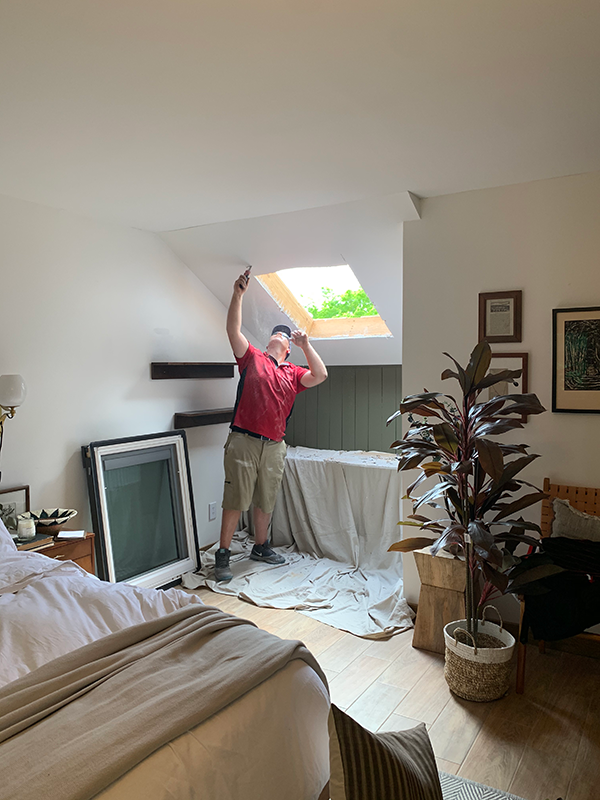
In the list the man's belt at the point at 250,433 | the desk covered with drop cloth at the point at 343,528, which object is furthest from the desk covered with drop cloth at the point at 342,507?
the man's belt at the point at 250,433

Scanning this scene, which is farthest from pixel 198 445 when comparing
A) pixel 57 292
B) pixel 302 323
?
pixel 57 292

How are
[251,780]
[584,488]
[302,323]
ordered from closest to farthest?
[251,780] < [584,488] < [302,323]

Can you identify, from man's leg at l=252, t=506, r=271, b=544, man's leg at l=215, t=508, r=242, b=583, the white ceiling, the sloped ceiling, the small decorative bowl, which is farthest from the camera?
man's leg at l=252, t=506, r=271, b=544

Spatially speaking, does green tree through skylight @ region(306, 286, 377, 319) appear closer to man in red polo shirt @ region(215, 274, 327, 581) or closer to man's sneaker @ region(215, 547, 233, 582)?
man in red polo shirt @ region(215, 274, 327, 581)

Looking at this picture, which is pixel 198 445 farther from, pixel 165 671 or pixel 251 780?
pixel 251 780

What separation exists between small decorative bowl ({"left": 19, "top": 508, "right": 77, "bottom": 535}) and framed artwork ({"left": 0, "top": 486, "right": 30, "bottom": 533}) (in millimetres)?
39

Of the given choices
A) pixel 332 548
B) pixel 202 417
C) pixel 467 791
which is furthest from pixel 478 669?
pixel 202 417

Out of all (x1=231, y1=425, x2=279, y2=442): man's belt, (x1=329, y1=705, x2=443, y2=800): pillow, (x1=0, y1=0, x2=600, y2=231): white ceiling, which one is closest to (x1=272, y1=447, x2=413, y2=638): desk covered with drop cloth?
(x1=231, y1=425, x2=279, y2=442): man's belt

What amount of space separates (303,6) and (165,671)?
182 centimetres

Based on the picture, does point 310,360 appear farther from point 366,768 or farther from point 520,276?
point 366,768

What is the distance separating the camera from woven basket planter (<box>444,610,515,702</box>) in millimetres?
2549

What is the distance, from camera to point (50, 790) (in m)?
1.22

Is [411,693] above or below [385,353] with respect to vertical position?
below

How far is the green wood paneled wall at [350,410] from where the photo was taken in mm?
4641
